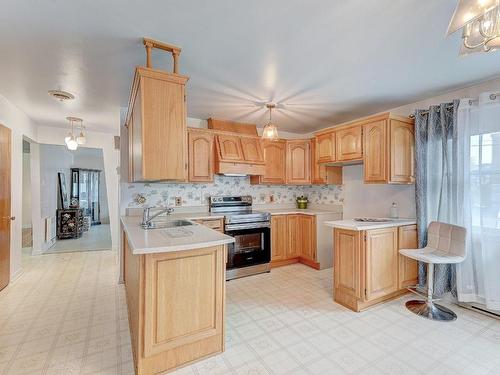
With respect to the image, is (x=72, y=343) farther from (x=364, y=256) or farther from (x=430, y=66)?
(x=430, y=66)

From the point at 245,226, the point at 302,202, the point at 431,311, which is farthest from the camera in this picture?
the point at 302,202

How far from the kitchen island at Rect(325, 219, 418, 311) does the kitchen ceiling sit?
1.59 m

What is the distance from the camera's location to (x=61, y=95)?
302cm

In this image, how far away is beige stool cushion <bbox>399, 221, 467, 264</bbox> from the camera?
2.48 metres

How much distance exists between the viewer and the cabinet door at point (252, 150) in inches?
160

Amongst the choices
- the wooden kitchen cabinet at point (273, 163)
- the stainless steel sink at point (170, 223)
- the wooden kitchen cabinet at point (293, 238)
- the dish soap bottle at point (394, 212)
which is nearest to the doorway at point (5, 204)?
the stainless steel sink at point (170, 223)

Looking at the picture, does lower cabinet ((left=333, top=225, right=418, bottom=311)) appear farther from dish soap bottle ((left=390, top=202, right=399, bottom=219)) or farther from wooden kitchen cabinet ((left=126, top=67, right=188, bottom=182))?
wooden kitchen cabinet ((left=126, top=67, right=188, bottom=182))

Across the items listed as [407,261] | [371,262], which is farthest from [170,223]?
[407,261]

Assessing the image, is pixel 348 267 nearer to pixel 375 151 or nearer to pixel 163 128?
pixel 375 151

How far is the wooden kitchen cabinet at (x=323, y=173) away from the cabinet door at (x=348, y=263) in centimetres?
148

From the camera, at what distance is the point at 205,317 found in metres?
1.91

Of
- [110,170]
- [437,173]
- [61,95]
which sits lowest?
[437,173]

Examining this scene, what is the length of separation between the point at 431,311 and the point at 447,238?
0.78m

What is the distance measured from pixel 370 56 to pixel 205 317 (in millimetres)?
2545
